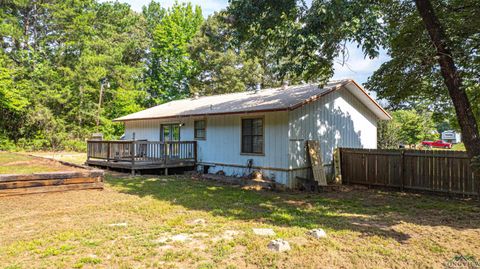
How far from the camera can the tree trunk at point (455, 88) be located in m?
5.66

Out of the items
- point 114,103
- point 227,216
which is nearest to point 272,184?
point 227,216

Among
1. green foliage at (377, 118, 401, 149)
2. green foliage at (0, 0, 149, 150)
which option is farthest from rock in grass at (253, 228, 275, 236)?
green foliage at (0, 0, 149, 150)

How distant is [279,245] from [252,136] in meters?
6.78

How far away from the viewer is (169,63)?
30.9 m

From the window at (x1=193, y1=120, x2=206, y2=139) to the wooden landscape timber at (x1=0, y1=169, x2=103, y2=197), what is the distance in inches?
202

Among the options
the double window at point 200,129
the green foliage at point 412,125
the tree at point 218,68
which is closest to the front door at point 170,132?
the double window at point 200,129

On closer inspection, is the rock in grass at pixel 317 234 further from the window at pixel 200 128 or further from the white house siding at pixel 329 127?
the window at pixel 200 128

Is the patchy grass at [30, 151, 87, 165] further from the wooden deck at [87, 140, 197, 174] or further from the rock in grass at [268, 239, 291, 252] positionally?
the rock in grass at [268, 239, 291, 252]

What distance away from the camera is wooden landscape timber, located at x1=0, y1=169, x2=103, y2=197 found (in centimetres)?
718

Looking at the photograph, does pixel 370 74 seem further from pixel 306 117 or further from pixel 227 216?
pixel 227 216

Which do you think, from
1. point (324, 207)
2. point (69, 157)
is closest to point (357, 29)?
point (324, 207)

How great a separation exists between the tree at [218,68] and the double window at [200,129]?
15.2 meters

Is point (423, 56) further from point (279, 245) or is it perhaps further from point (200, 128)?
point (200, 128)

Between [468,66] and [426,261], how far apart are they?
6147mm
